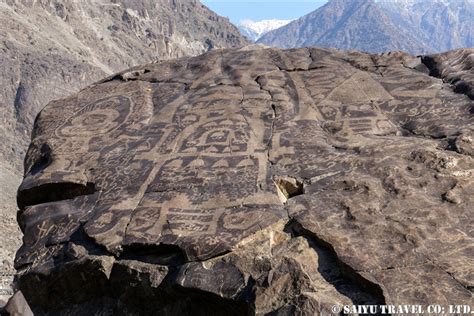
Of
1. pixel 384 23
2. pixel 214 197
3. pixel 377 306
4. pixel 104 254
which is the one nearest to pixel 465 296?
pixel 377 306

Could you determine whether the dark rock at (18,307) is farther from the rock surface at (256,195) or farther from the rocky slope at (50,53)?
the rocky slope at (50,53)

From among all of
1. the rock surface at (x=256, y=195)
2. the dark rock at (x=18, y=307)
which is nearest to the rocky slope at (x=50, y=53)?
the dark rock at (x=18, y=307)

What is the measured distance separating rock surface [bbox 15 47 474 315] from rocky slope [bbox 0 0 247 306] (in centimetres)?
1845

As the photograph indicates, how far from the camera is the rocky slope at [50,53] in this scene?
1500 inches

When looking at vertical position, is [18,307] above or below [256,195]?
below

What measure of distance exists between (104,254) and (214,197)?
90 cm

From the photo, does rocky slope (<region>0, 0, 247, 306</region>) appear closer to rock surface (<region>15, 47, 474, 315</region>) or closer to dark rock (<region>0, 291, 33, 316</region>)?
dark rock (<region>0, 291, 33, 316</region>)

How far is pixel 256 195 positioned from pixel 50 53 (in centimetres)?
4500

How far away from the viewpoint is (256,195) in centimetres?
432

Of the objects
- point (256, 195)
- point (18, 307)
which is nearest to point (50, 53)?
point (18, 307)

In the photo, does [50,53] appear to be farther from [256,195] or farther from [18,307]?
[256,195]

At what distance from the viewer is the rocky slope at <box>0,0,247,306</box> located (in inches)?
1500

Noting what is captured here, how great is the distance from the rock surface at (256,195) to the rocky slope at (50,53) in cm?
1845

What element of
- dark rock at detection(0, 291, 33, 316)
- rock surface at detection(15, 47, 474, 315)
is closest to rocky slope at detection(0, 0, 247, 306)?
dark rock at detection(0, 291, 33, 316)
